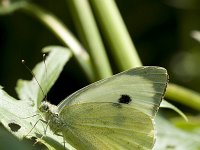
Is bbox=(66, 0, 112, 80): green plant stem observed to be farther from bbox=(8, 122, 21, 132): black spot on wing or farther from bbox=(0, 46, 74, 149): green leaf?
bbox=(8, 122, 21, 132): black spot on wing

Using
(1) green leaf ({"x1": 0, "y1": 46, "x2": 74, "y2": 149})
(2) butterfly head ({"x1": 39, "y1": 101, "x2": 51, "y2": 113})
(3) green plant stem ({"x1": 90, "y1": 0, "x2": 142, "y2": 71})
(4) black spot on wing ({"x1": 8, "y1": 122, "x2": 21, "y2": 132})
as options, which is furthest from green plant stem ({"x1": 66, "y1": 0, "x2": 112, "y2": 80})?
(4) black spot on wing ({"x1": 8, "y1": 122, "x2": 21, "y2": 132})

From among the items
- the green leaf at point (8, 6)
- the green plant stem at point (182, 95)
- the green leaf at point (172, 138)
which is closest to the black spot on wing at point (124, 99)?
the green leaf at point (172, 138)

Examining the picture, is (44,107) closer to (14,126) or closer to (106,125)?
(106,125)

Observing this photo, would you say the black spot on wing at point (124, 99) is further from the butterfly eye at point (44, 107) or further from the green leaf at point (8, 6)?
the green leaf at point (8, 6)

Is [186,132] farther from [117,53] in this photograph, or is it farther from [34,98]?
[34,98]

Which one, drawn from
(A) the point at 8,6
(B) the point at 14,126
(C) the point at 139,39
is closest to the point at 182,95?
(A) the point at 8,6
